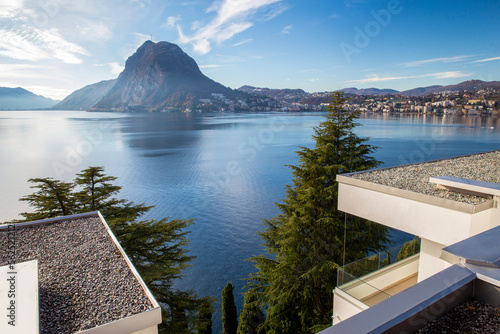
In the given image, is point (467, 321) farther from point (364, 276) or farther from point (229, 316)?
point (229, 316)

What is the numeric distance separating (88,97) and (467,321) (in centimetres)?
21561

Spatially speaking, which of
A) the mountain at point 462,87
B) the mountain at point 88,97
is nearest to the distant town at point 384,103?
the mountain at point 462,87

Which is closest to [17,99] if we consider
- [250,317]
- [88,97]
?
[88,97]

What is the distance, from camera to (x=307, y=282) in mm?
10289

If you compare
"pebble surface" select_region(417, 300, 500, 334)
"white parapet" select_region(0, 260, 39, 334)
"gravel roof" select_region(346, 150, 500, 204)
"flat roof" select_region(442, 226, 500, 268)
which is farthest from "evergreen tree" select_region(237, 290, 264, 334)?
"pebble surface" select_region(417, 300, 500, 334)

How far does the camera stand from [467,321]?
157cm

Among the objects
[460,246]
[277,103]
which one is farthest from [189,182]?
[277,103]

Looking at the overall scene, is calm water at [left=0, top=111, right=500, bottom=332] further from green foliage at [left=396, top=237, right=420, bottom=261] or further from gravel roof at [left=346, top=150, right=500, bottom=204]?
gravel roof at [left=346, top=150, right=500, bottom=204]

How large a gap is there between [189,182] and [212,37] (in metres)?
76.4

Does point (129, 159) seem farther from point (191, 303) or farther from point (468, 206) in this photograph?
point (468, 206)

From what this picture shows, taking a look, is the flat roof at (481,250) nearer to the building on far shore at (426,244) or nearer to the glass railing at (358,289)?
the building on far shore at (426,244)

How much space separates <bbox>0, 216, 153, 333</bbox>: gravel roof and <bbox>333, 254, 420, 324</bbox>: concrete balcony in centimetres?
370

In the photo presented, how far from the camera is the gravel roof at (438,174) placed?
5816mm

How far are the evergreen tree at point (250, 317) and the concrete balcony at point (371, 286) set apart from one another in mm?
5795
